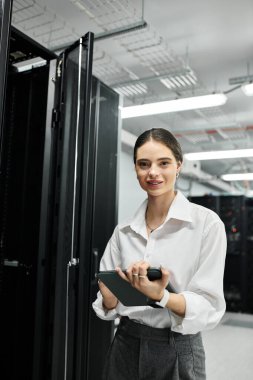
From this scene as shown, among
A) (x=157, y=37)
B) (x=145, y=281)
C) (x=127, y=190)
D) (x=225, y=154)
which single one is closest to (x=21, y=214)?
(x=145, y=281)

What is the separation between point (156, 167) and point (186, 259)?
0.25 meters

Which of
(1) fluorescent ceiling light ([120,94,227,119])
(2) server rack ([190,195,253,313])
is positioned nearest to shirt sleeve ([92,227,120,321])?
(1) fluorescent ceiling light ([120,94,227,119])

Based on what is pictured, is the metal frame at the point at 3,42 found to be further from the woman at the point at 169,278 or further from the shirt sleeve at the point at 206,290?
the shirt sleeve at the point at 206,290

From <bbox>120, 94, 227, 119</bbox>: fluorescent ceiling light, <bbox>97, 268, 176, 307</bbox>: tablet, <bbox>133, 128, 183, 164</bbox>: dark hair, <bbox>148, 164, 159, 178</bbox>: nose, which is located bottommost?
<bbox>97, 268, 176, 307</bbox>: tablet

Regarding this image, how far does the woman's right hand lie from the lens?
3.33ft

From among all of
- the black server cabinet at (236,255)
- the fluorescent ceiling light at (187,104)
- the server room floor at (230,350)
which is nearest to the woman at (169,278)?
the server room floor at (230,350)

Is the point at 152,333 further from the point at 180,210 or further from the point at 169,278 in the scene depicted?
the point at 180,210

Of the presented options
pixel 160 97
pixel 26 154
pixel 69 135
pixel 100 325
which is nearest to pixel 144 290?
pixel 69 135

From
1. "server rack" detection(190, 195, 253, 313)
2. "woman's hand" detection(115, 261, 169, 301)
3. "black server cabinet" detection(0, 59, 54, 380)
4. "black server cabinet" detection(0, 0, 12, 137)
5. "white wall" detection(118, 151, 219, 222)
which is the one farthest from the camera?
"white wall" detection(118, 151, 219, 222)

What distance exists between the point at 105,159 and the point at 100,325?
1081 mm

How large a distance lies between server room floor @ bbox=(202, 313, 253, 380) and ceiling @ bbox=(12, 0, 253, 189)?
121 inches

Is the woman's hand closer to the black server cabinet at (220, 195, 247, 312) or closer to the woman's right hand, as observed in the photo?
the woman's right hand

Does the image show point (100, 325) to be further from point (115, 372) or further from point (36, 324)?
point (115, 372)

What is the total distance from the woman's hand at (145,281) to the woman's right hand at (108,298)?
209 mm
